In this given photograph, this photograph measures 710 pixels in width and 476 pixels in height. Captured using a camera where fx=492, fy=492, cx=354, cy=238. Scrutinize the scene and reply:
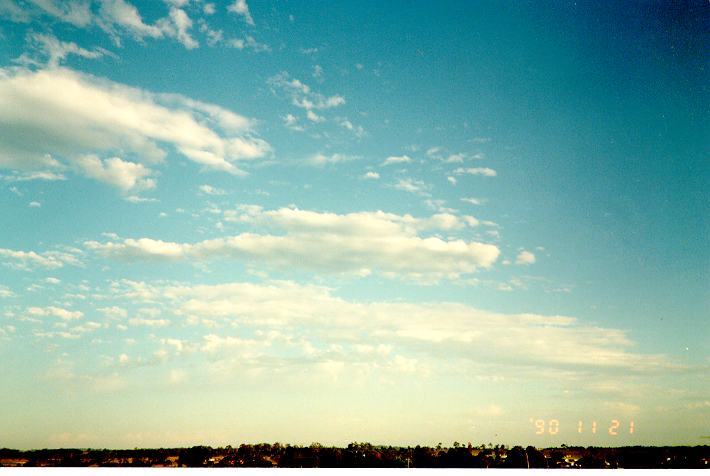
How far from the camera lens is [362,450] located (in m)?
7.36

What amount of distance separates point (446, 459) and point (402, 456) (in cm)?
96

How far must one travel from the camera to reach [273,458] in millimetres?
6316

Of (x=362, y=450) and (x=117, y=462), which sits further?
(x=362, y=450)

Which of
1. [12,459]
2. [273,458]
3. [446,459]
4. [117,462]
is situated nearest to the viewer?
[12,459]
